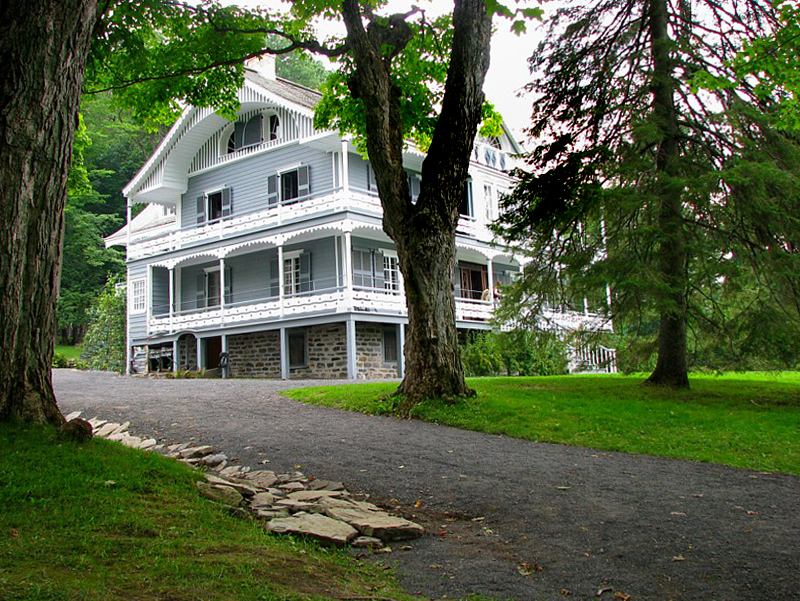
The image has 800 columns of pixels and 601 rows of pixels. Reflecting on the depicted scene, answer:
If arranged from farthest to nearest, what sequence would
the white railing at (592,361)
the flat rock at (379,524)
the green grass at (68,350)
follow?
the green grass at (68,350), the white railing at (592,361), the flat rock at (379,524)

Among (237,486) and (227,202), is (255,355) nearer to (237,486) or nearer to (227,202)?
(227,202)

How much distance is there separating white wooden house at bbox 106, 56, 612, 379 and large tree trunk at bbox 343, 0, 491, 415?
9.28 m

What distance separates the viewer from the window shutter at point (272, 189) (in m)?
25.2

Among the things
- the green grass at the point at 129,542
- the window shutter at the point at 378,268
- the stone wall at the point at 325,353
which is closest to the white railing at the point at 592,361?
the stone wall at the point at 325,353

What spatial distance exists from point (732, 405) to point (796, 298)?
6.61ft

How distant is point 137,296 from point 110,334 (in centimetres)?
235

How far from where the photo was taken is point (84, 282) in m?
42.8

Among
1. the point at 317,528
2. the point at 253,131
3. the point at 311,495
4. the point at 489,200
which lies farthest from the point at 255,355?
the point at 317,528

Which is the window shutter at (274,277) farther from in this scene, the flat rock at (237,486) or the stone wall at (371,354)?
the flat rock at (237,486)

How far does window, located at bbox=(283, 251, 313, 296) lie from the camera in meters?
24.5

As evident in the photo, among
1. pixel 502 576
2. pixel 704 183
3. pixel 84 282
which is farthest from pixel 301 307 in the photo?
pixel 84 282

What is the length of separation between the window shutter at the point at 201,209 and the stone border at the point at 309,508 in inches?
885

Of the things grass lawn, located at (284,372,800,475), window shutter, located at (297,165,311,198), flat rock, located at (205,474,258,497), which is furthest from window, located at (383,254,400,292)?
flat rock, located at (205,474,258,497)

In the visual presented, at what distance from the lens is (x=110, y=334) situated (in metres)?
30.6
